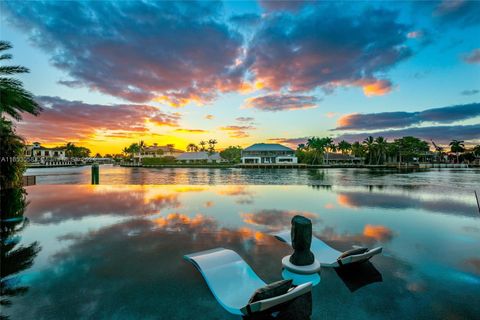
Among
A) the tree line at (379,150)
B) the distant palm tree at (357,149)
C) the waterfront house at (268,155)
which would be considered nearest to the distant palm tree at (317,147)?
the tree line at (379,150)

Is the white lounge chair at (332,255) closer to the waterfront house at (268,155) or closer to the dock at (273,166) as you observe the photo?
the dock at (273,166)

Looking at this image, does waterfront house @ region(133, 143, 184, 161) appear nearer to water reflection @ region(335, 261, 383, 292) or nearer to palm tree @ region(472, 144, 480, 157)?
water reflection @ region(335, 261, 383, 292)

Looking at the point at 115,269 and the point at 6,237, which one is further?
the point at 6,237

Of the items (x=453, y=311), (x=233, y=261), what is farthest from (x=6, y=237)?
(x=453, y=311)

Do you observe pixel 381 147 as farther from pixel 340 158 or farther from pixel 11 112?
pixel 11 112

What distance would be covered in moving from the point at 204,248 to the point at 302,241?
2.85m

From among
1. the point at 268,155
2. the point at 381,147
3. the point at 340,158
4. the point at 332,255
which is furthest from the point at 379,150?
the point at 332,255

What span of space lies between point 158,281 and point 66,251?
122 inches

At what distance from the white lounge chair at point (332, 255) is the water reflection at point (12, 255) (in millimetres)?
5456

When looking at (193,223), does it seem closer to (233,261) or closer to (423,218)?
(233,261)

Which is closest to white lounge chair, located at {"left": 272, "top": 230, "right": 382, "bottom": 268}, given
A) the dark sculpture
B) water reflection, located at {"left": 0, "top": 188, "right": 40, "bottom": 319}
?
the dark sculpture

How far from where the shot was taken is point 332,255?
5320 millimetres

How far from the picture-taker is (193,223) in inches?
327

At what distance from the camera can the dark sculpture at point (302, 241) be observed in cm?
423
